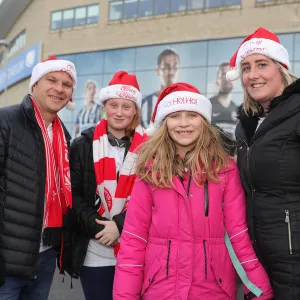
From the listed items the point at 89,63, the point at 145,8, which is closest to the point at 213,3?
the point at 145,8

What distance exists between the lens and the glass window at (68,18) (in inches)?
1099

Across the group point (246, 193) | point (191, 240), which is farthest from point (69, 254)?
point (246, 193)

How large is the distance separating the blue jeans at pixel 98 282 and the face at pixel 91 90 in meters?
24.7

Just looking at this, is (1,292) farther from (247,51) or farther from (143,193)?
(247,51)

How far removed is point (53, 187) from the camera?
2.67 m

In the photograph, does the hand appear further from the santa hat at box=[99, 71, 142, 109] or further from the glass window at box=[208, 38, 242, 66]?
the glass window at box=[208, 38, 242, 66]

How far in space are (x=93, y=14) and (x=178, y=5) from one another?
21.7ft

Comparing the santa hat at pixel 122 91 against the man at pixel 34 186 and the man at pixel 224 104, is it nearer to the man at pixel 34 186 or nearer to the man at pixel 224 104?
the man at pixel 34 186

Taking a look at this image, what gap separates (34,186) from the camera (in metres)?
2.47

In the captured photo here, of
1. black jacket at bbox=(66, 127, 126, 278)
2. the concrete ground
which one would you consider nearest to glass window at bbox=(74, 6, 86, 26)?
the concrete ground

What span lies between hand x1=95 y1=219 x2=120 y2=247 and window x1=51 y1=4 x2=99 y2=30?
26.2 metres

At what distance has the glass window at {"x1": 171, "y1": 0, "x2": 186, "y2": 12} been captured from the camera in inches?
942

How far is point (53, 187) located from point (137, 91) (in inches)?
46.9

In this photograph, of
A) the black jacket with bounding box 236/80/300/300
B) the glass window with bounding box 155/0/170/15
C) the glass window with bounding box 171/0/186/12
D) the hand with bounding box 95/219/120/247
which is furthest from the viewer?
the glass window with bounding box 155/0/170/15
